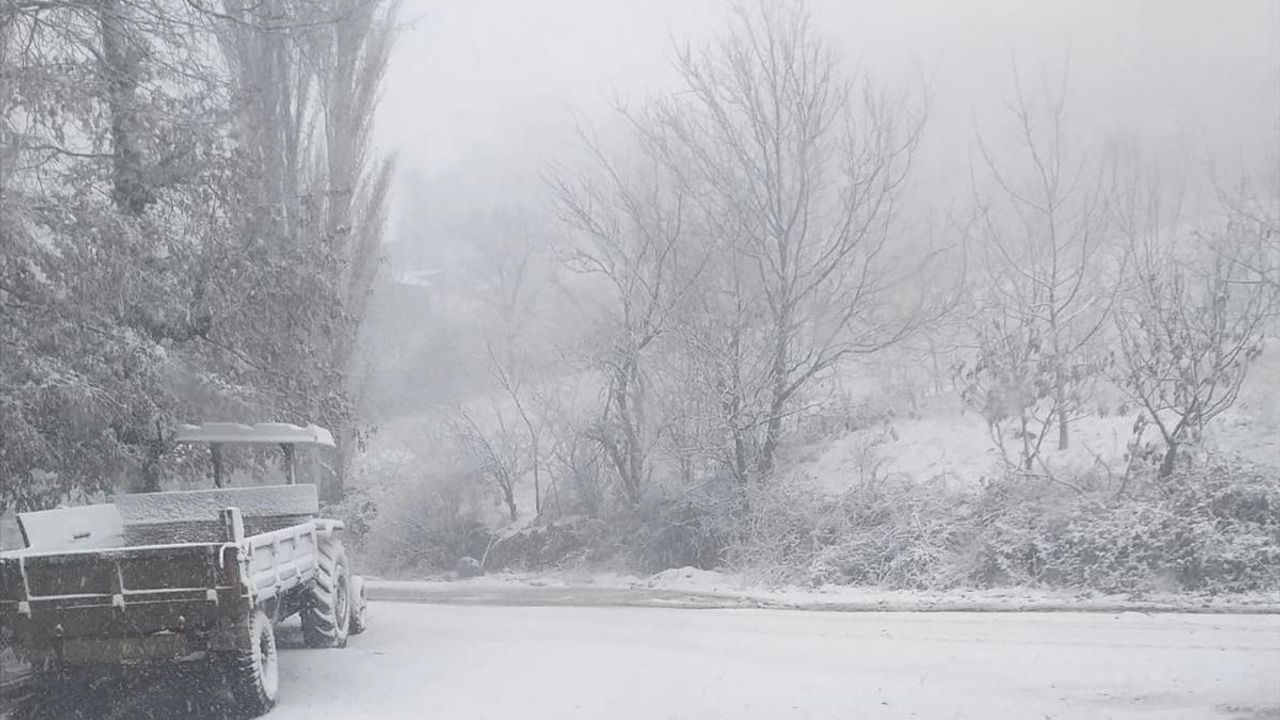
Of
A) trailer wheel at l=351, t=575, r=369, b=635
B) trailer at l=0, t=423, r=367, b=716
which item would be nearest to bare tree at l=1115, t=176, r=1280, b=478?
trailer wheel at l=351, t=575, r=369, b=635

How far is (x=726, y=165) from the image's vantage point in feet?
54.8

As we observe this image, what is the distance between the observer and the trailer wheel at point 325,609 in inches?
330

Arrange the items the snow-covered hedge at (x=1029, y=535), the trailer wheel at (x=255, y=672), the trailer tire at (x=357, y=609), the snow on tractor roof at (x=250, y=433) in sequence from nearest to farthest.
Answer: the trailer wheel at (x=255, y=672), the snow on tractor roof at (x=250, y=433), the trailer tire at (x=357, y=609), the snow-covered hedge at (x=1029, y=535)

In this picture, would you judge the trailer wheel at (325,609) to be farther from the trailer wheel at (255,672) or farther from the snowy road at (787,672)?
the trailer wheel at (255,672)

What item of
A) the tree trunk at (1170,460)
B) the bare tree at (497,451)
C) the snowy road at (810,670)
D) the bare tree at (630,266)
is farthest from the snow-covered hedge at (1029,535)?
the bare tree at (497,451)

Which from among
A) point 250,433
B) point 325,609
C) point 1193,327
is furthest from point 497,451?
point 1193,327

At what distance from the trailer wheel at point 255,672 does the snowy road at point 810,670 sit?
122 mm

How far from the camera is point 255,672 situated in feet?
20.4

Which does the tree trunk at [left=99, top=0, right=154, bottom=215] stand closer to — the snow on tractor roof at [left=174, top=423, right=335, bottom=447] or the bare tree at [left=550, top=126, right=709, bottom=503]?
the snow on tractor roof at [left=174, top=423, right=335, bottom=447]

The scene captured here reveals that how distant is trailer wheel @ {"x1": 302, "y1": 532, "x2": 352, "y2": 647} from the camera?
27.5 feet

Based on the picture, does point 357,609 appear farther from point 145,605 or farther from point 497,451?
point 497,451

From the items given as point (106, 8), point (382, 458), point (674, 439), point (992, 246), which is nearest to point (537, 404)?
point (674, 439)

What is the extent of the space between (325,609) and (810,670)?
385cm

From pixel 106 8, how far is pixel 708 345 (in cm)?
983
